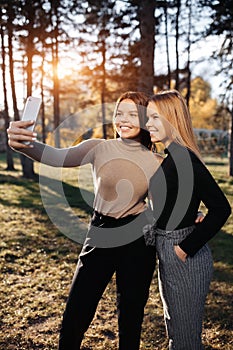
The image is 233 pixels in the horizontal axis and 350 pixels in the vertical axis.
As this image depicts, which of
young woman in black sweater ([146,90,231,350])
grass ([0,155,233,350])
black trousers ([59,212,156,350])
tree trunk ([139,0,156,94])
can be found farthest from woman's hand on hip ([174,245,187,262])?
tree trunk ([139,0,156,94])

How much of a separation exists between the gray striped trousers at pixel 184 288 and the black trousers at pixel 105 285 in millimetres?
263

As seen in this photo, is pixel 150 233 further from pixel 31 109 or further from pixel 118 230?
pixel 31 109

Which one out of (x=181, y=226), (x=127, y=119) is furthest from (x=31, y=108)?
(x=181, y=226)

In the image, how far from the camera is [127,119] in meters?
2.59

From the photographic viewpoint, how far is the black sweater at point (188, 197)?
214 centimetres

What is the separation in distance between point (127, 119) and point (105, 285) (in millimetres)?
1174

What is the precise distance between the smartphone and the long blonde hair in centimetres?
72

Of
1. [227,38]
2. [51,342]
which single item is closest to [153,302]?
[51,342]

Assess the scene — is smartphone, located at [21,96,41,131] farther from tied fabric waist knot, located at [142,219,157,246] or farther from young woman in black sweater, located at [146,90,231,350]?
tied fabric waist knot, located at [142,219,157,246]

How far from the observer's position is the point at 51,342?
3.47 m

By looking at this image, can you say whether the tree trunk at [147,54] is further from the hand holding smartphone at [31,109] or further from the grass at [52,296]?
the hand holding smartphone at [31,109]

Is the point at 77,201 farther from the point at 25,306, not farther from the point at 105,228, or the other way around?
the point at 105,228

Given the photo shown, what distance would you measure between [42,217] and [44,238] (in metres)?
1.85

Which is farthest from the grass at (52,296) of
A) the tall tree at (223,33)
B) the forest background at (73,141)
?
Answer: the tall tree at (223,33)
